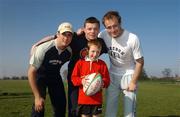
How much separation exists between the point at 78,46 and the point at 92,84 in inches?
36.1

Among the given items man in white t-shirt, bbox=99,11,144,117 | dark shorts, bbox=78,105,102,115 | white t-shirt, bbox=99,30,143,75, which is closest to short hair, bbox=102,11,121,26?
man in white t-shirt, bbox=99,11,144,117

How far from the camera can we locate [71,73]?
726cm

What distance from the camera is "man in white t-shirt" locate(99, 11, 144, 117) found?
7.05m

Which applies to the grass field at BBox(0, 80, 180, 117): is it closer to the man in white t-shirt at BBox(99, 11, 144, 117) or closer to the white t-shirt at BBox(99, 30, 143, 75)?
the man in white t-shirt at BBox(99, 11, 144, 117)

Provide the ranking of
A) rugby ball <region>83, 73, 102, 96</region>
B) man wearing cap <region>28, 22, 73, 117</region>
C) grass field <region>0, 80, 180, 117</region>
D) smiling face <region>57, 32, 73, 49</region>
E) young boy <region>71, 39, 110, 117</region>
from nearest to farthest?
rugby ball <region>83, 73, 102, 96</region> → young boy <region>71, 39, 110, 117</region> → smiling face <region>57, 32, 73, 49</region> → man wearing cap <region>28, 22, 73, 117</region> → grass field <region>0, 80, 180, 117</region>

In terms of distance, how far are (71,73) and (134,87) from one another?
1298mm

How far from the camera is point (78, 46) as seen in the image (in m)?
7.13

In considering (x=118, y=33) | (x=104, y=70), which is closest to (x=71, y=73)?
(x=104, y=70)

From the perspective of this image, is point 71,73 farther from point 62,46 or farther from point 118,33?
point 118,33

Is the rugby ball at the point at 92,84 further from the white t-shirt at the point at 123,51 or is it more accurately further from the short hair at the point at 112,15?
the short hair at the point at 112,15

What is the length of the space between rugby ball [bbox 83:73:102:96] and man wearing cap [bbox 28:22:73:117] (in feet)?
2.64

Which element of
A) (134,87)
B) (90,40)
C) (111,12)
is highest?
(111,12)

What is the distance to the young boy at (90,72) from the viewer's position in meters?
6.78

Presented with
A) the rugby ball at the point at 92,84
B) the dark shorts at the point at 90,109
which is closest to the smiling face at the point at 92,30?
the rugby ball at the point at 92,84
